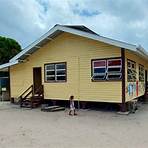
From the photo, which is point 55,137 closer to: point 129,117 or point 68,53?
point 129,117

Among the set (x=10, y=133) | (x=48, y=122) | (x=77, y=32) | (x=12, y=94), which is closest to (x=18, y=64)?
(x=12, y=94)

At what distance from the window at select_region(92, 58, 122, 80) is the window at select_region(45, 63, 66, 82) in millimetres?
2295

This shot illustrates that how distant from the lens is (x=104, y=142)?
25.5ft

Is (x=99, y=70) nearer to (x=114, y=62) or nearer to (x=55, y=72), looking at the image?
(x=114, y=62)

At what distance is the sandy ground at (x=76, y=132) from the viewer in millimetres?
7621

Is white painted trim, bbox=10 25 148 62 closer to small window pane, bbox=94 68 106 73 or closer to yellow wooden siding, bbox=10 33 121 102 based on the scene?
yellow wooden siding, bbox=10 33 121 102

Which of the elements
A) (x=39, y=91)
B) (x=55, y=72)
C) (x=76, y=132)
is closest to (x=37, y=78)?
(x=39, y=91)

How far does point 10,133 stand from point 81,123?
10.2 ft

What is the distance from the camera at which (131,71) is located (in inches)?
630

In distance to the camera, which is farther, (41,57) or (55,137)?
(41,57)

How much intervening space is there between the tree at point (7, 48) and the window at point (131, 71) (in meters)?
21.5

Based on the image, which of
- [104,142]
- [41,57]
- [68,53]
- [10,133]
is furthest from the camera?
[41,57]

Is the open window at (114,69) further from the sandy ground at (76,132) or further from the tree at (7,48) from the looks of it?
the tree at (7,48)

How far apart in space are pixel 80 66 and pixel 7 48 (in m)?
21.5
